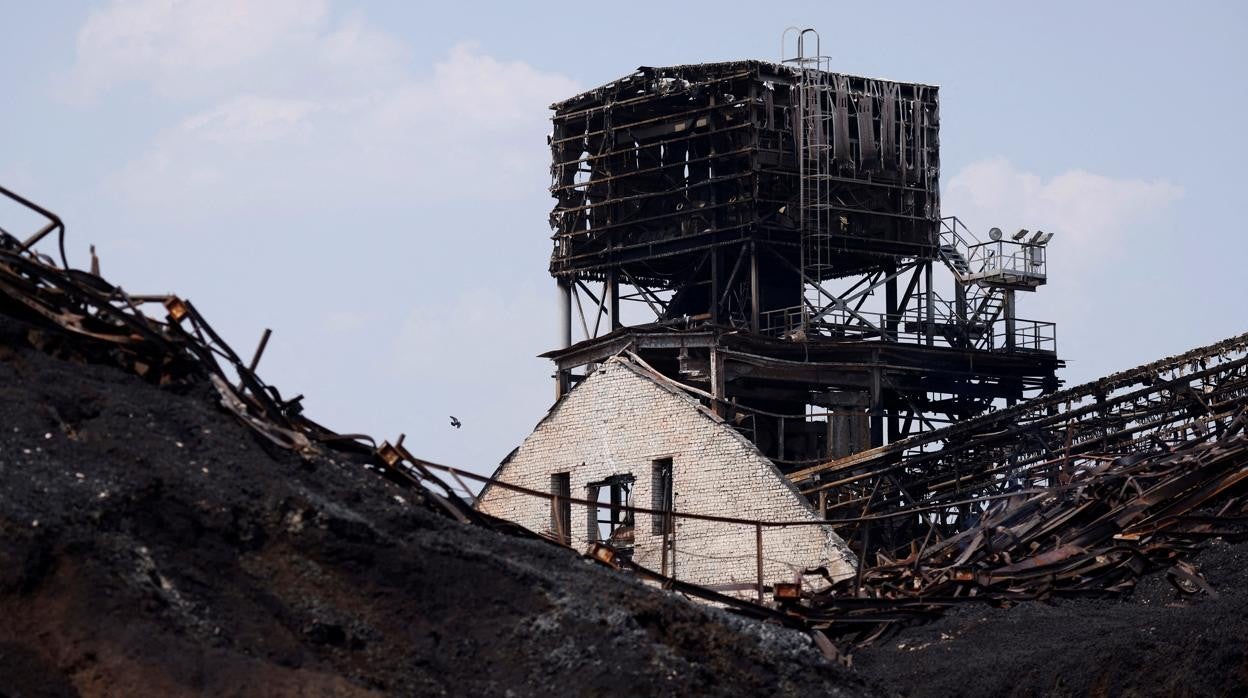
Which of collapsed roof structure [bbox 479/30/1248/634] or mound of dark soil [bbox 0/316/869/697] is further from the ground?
collapsed roof structure [bbox 479/30/1248/634]

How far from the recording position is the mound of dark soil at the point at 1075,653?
16.1 m

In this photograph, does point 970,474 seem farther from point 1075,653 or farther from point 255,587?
point 255,587

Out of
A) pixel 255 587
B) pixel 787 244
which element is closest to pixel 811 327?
pixel 787 244

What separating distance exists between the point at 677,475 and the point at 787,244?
8.73 m

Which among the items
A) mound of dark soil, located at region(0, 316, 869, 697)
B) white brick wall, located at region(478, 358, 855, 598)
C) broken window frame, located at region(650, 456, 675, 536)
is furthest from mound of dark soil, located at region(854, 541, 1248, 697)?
broken window frame, located at region(650, 456, 675, 536)

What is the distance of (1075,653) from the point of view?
54.4 ft

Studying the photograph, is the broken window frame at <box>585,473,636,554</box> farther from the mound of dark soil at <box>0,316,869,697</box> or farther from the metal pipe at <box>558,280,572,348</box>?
the mound of dark soil at <box>0,316,869,697</box>

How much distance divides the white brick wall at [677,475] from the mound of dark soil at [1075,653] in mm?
9963

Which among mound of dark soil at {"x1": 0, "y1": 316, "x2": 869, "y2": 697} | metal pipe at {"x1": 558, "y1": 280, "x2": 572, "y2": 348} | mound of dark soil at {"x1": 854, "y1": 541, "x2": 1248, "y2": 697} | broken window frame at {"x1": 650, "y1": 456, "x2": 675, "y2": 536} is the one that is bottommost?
mound of dark soil at {"x1": 854, "y1": 541, "x2": 1248, "y2": 697}

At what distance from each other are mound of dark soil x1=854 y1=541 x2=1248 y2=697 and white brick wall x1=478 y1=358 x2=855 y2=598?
32.7 feet

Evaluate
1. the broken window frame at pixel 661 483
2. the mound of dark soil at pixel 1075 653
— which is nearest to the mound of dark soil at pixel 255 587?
the mound of dark soil at pixel 1075 653

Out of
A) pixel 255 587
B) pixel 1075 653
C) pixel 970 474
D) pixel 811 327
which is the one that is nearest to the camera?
pixel 255 587

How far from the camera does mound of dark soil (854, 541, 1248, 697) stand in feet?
52.8

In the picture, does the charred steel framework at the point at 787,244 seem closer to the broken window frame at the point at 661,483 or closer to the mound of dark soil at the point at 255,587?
the broken window frame at the point at 661,483
